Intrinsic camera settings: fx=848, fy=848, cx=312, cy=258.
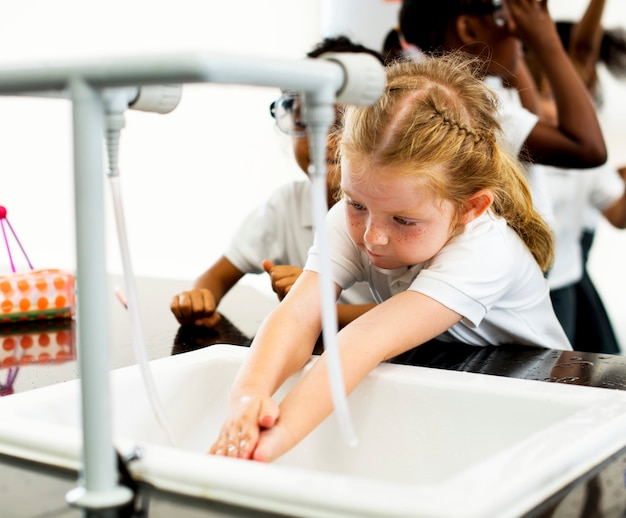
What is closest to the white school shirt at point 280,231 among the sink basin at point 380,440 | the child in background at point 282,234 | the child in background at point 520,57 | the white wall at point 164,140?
the child in background at point 282,234

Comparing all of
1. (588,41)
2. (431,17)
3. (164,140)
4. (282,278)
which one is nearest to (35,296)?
(282,278)

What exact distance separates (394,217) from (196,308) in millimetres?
425

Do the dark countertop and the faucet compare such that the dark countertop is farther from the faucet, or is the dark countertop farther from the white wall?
the white wall

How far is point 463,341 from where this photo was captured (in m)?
1.10

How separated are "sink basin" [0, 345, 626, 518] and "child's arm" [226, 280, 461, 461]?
0.04 metres

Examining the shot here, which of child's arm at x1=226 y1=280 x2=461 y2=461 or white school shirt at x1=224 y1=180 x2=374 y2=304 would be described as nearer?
child's arm at x1=226 y1=280 x2=461 y2=461

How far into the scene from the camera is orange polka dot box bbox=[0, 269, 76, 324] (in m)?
1.29

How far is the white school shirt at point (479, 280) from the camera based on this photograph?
0.95 m

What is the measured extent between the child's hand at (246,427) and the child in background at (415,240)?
0.01 meters

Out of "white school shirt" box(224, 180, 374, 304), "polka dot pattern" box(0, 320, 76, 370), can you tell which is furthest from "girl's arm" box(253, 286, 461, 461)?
"white school shirt" box(224, 180, 374, 304)

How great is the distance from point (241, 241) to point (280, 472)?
1.45 metres

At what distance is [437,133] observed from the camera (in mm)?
944

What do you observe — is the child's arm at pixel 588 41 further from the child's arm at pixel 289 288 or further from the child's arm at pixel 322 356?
the child's arm at pixel 322 356

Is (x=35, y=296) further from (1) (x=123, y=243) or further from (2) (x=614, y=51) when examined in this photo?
(2) (x=614, y=51)
